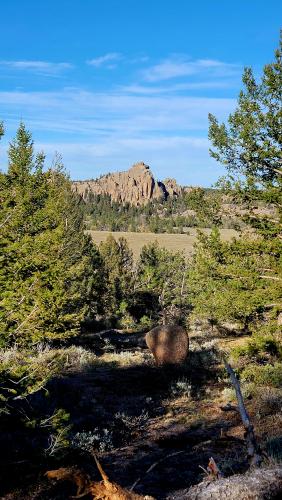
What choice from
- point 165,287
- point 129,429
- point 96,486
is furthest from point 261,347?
point 165,287

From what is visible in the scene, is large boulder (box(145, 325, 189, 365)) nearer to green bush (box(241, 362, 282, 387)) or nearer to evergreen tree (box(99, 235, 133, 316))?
green bush (box(241, 362, 282, 387))

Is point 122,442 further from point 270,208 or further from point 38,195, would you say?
point 38,195

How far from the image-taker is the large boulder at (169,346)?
798 inches

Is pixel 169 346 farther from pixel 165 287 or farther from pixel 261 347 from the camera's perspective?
pixel 165 287

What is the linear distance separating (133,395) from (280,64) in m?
12.8

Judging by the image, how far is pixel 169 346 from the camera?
20.4m

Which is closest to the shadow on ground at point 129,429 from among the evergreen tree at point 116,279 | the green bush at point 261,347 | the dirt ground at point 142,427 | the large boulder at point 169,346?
the dirt ground at point 142,427

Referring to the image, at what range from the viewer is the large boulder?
66.5ft

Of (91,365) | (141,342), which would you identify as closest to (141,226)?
(141,342)

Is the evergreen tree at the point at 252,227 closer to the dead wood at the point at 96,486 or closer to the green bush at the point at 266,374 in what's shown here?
the green bush at the point at 266,374

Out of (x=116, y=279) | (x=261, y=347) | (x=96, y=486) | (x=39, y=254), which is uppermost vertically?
(x=39, y=254)

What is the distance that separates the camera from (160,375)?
18219mm

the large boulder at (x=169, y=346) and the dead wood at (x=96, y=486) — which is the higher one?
the dead wood at (x=96, y=486)

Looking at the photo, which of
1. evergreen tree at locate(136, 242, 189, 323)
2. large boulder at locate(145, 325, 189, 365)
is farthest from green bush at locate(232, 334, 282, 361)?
evergreen tree at locate(136, 242, 189, 323)
